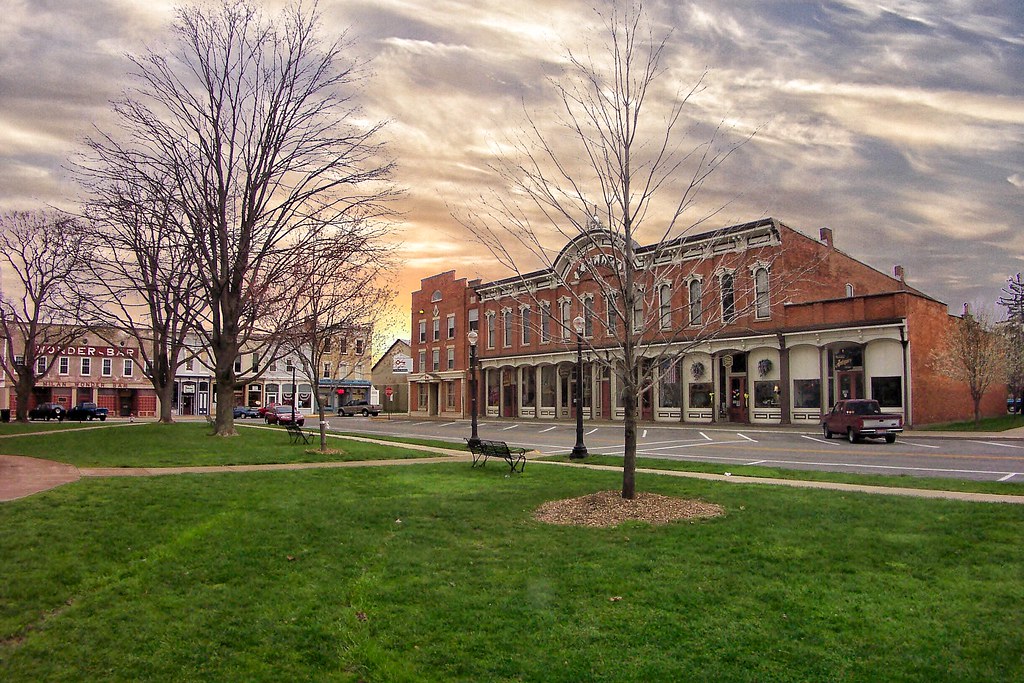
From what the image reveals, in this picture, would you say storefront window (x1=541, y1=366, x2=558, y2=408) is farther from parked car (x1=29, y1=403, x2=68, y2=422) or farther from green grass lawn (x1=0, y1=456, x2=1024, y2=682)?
green grass lawn (x1=0, y1=456, x2=1024, y2=682)

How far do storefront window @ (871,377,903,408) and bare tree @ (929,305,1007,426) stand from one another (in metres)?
2.58

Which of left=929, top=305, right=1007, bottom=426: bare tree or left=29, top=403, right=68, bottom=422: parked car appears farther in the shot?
left=29, top=403, right=68, bottom=422: parked car

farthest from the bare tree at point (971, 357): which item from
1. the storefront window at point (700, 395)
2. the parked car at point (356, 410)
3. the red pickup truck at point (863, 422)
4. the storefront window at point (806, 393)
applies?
the parked car at point (356, 410)

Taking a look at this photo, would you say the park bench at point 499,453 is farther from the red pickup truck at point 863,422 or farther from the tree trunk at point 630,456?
the red pickup truck at point 863,422

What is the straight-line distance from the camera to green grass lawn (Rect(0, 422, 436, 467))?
59.8ft

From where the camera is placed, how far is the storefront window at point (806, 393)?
38562 millimetres

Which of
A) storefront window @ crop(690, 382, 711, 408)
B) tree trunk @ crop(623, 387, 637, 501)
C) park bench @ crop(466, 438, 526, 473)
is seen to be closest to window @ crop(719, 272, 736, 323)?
tree trunk @ crop(623, 387, 637, 501)

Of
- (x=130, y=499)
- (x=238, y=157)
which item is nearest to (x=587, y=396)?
(x=238, y=157)

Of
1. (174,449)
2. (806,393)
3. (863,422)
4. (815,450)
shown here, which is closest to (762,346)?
(806,393)

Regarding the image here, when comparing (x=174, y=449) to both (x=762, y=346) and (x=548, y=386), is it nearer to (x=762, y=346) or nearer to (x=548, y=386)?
(x=762, y=346)

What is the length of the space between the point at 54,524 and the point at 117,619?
11.0ft

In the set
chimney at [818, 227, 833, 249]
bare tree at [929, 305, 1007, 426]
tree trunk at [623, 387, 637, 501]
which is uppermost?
chimney at [818, 227, 833, 249]

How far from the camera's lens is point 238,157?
1117 inches

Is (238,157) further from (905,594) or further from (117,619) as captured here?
(905,594)
